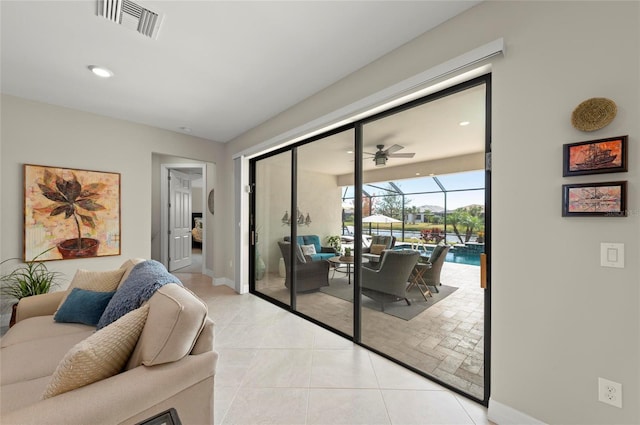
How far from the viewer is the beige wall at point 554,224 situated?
1.18 m

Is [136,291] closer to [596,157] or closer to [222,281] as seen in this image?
[596,157]

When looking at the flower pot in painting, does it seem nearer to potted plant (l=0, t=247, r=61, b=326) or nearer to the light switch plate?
potted plant (l=0, t=247, r=61, b=326)

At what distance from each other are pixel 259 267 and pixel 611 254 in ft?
12.7

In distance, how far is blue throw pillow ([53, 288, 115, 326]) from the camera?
1.83 m

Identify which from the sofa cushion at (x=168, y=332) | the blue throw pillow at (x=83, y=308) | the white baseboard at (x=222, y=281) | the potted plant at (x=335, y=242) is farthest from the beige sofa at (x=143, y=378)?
the white baseboard at (x=222, y=281)

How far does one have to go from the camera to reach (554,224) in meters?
1.36

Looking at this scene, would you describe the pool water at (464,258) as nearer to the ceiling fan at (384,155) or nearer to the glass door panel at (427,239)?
the glass door panel at (427,239)

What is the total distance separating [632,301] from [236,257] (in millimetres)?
4210

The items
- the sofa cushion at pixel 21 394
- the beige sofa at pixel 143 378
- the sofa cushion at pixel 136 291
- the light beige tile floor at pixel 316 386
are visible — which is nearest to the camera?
the beige sofa at pixel 143 378

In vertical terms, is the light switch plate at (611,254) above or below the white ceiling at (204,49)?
below

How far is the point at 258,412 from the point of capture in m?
1.62

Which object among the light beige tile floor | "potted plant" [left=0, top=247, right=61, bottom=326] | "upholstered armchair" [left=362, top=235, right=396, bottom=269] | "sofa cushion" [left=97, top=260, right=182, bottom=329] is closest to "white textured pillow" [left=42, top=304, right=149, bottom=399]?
"sofa cushion" [left=97, top=260, right=182, bottom=329]

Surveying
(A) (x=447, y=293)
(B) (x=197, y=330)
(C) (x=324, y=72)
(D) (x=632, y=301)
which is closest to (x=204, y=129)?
(C) (x=324, y=72)

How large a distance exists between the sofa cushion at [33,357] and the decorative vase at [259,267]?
2473 mm
